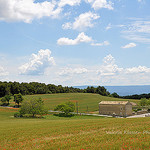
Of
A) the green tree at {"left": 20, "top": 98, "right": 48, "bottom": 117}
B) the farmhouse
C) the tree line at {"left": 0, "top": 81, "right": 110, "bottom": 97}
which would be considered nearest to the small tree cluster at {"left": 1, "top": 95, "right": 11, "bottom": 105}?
the tree line at {"left": 0, "top": 81, "right": 110, "bottom": 97}

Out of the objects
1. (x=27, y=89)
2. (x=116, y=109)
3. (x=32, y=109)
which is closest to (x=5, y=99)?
(x=32, y=109)

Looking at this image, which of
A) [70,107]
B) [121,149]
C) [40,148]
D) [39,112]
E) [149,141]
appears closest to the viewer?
[121,149]

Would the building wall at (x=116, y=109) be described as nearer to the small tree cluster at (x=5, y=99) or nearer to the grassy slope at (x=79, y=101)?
the grassy slope at (x=79, y=101)

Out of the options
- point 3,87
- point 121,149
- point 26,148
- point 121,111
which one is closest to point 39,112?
point 121,111

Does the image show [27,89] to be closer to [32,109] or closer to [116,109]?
[32,109]

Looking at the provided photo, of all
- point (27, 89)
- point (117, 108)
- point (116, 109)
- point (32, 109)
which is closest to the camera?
point (32, 109)

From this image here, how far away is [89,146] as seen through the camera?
11922 mm

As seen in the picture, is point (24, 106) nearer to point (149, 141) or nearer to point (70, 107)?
point (70, 107)

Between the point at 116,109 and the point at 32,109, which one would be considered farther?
the point at 116,109

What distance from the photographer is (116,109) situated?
84.2 m

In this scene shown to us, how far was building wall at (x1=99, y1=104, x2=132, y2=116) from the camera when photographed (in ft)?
272

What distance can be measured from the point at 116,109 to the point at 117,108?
0.75 metres

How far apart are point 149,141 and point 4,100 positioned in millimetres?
108292

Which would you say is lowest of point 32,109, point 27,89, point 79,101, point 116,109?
point 116,109
